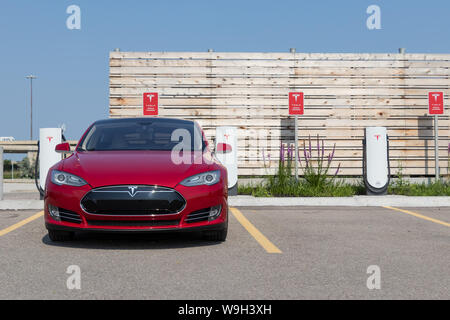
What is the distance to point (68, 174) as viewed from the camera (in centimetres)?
541

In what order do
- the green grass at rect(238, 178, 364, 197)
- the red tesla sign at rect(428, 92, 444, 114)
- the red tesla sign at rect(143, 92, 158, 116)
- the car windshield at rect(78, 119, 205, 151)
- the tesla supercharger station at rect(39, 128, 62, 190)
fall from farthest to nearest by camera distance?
the red tesla sign at rect(143, 92, 158, 116)
the red tesla sign at rect(428, 92, 444, 114)
the green grass at rect(238, 178, 364, 197)
the tesla supercharger station at rect(39, 128, 62, 190)
the car windshield at rect(78, 119, 205, 151)

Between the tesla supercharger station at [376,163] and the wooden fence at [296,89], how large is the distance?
8.80 ft

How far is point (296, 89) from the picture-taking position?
13836 mm

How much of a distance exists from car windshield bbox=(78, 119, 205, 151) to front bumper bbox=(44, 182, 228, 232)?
3.66 feet

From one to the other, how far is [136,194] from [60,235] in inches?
44.6

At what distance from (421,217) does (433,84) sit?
6.82 m

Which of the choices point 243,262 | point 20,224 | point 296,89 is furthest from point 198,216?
point 296,89

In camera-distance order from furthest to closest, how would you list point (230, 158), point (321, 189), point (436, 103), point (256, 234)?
point (436, 103), point (321, 189), point (230, 158), point (256, 234)

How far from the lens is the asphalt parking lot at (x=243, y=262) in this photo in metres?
3.73

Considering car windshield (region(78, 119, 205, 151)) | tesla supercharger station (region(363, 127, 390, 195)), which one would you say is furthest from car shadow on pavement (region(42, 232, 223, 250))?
tesla supercharger station (region(363, 127, 390, 195))

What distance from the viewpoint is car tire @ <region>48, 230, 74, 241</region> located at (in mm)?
5594

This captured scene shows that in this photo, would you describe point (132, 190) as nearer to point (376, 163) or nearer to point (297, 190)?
point (297, 190)

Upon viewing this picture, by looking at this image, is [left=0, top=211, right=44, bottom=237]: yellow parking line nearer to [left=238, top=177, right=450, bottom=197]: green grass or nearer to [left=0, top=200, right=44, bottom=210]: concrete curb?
[left=0, top=200, right=44, bottom=210]: concrete curb

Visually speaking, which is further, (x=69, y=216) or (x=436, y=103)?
(x=436, y=103)
